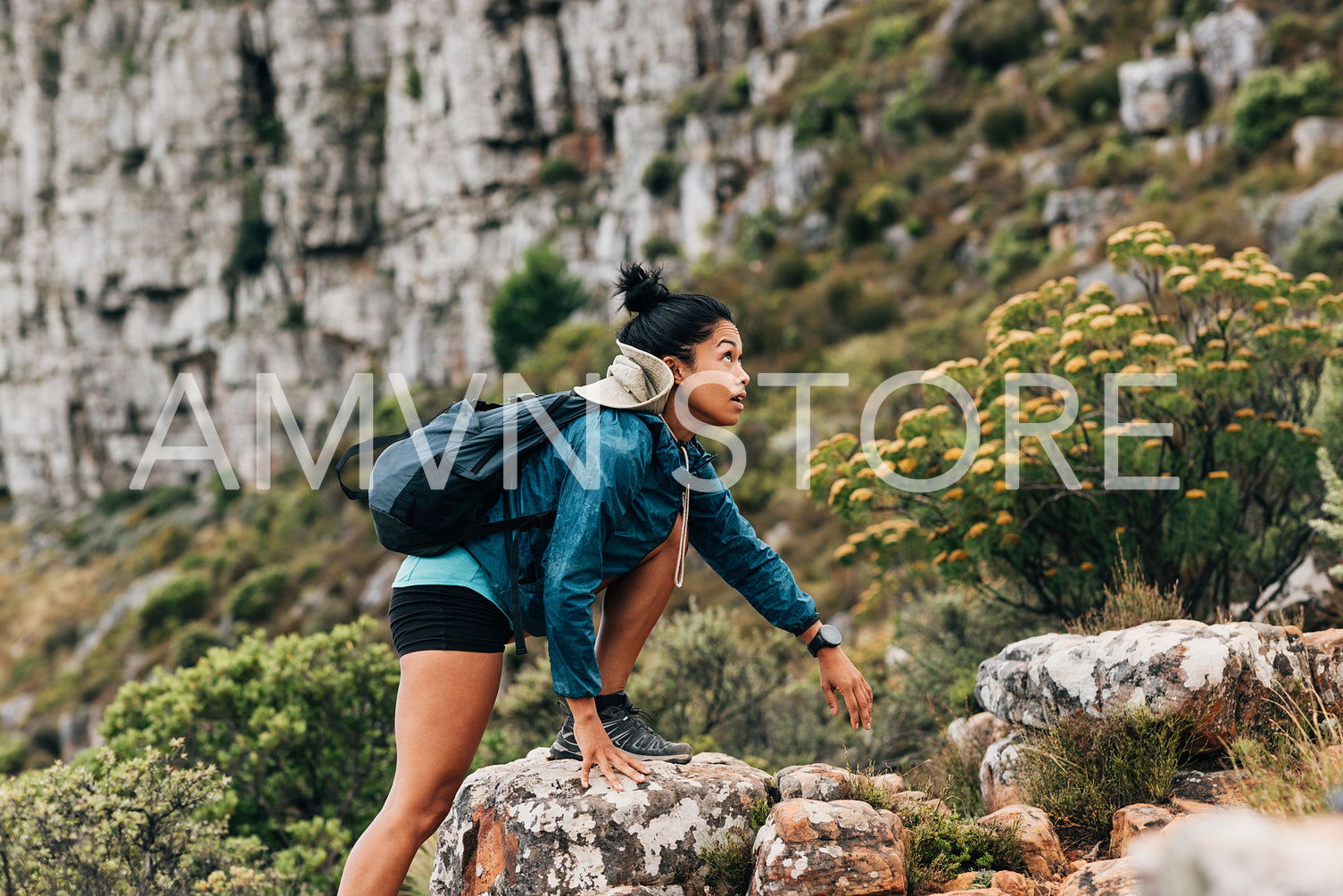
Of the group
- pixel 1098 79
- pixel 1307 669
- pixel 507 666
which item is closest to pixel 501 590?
pixel 1307 669

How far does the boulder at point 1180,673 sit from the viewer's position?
9.14 ft

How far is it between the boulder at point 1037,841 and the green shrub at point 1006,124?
743 inches

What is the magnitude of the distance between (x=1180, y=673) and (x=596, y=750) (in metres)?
1.89

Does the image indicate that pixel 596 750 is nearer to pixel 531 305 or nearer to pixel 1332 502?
pixel 1332 502

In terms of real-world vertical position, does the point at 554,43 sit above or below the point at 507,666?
above

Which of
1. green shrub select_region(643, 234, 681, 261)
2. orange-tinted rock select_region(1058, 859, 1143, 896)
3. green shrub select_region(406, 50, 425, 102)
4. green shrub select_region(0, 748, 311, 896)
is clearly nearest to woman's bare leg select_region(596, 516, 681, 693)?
orange-tinted rock select_region(1058, 859, 1143, 896)

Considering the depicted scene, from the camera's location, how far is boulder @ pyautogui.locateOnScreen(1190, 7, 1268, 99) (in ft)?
48.6

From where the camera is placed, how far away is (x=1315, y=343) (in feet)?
15.9

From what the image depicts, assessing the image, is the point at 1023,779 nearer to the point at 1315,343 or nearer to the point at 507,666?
the point at 1315,343

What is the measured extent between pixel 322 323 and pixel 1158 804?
4188cm

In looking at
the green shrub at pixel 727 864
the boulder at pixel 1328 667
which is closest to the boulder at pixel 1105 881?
the green shrub at pixel 727 864

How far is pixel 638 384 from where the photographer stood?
2459 mm

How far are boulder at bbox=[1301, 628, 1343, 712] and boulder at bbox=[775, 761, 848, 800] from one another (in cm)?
160

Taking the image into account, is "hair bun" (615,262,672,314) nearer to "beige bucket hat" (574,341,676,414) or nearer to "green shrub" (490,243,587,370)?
"beige bucket hat" (574,341,676,414)
